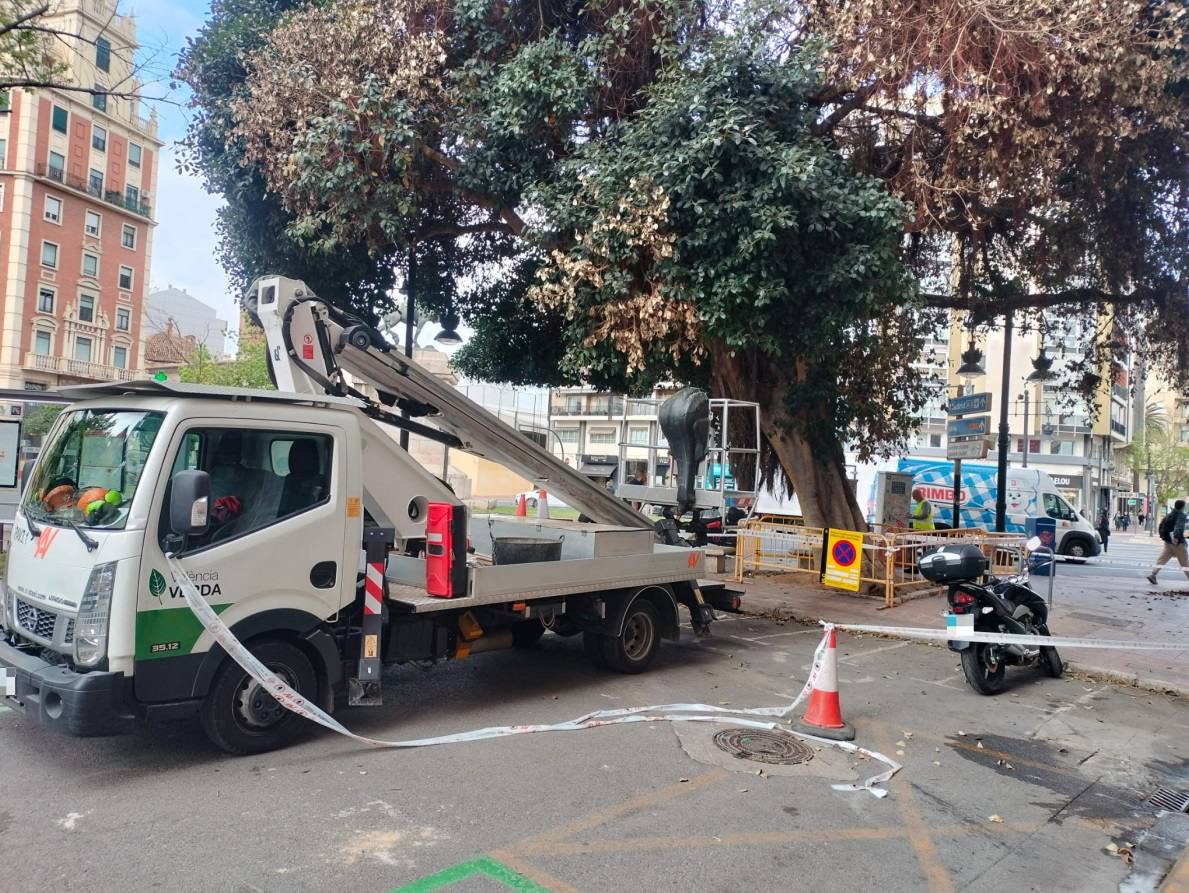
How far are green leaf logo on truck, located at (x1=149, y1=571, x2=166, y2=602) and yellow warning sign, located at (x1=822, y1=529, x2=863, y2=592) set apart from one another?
967 centimetres

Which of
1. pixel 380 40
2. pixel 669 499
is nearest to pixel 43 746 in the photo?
pixel 669 499

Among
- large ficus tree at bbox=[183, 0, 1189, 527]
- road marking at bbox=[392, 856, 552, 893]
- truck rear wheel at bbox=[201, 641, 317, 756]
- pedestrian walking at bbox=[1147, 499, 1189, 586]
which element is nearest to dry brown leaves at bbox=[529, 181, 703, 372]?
large ficus tree at bbox=[183, 0, 1189, 527]

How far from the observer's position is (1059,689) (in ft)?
25.2

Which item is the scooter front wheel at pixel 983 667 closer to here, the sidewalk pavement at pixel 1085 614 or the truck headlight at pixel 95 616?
the sidewalk pavement at pixel 1085 614

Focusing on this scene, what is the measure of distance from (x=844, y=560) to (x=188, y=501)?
32.6 ft

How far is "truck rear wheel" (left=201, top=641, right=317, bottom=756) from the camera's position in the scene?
468cm

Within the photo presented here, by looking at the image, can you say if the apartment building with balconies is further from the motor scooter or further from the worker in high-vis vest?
the motor scooter

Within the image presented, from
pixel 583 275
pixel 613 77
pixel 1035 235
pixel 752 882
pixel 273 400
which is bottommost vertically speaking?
pixel 752 882

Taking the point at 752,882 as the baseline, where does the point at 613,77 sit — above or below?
above

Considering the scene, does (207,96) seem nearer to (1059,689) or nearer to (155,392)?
(155,392)

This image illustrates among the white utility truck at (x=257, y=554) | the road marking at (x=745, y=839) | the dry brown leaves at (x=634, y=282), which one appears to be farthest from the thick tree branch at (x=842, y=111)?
the road marking at (x=745, y=839)

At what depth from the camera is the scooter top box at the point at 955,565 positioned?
23.5 ft

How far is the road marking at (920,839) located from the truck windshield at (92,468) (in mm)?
4504

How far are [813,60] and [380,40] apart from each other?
5485 mm
